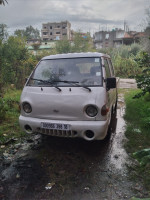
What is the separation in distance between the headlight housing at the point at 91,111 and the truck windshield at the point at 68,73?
20.0 inches

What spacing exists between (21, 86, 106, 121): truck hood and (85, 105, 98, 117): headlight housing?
0.06 meters

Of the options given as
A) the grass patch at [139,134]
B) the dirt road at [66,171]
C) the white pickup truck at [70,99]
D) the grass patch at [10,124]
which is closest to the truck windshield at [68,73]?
the white pickup truck at [70,99]

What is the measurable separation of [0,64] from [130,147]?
260 inches

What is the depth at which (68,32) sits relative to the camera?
80625 mm

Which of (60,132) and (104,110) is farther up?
(104,110)

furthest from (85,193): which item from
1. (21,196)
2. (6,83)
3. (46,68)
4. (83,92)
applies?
(6,83)

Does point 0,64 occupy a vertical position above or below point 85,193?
above

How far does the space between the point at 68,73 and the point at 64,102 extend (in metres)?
0.82

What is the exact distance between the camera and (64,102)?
3.23 m

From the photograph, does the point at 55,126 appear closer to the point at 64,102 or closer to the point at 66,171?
the point at 64,102

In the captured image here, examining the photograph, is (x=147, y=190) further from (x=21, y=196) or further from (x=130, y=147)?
(x=21, y=196)

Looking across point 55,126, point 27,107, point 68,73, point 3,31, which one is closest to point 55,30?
point 3,31

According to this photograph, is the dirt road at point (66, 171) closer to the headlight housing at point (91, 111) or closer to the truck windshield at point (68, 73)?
the headlight housing at point (91, 111)

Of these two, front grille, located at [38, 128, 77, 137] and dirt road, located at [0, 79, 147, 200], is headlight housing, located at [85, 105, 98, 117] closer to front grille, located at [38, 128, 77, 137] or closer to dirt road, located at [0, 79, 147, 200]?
front grille, located at [38, 128, 77, 137]
